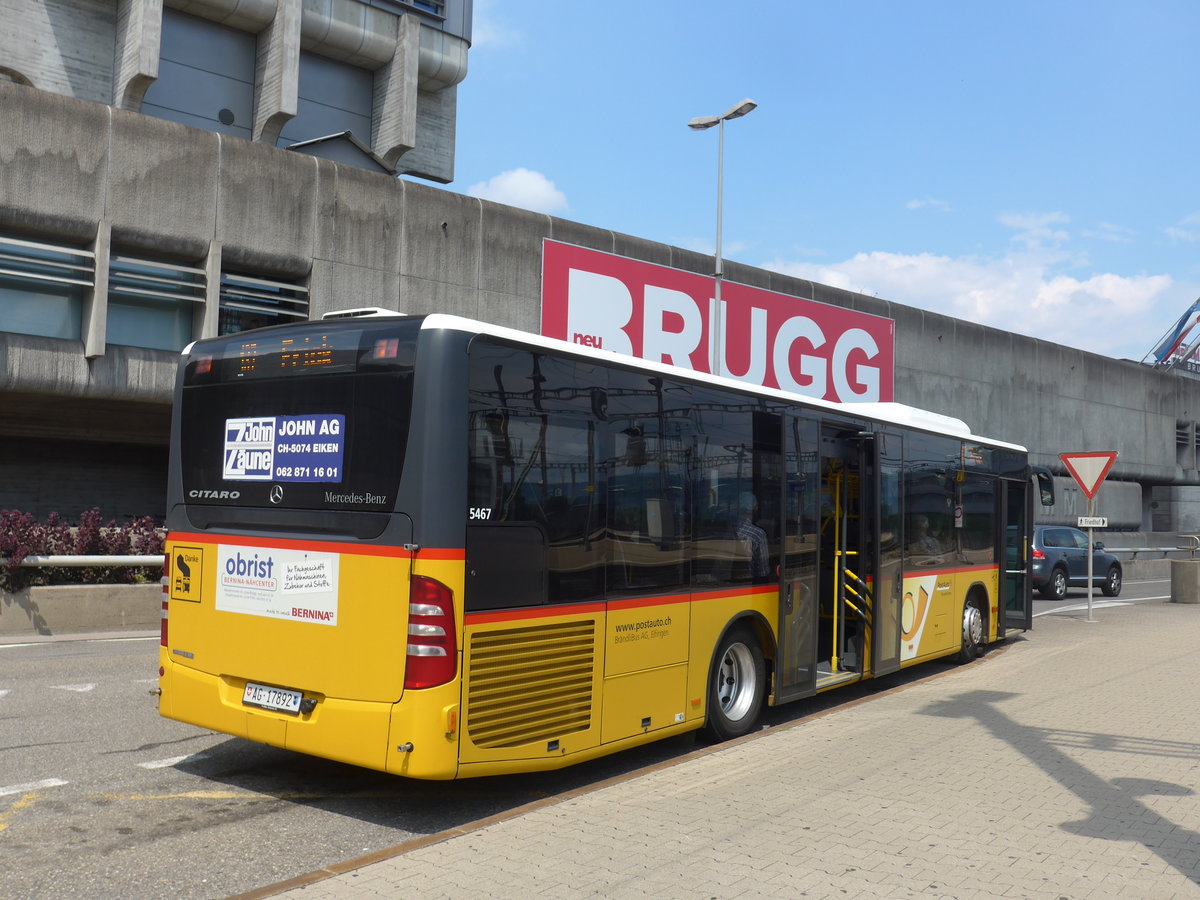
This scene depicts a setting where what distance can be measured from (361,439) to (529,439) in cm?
94

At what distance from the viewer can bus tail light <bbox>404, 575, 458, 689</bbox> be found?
5684mm

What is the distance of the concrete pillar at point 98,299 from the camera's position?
18.6 metres

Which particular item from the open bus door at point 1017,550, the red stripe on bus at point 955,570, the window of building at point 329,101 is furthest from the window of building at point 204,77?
the red stripe on bus at point 955,570

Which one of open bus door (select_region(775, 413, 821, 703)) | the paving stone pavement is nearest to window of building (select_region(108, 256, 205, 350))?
open bus door (select_region(775, 413, 821, 703))

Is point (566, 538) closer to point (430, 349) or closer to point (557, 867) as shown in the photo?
point (430, 349)

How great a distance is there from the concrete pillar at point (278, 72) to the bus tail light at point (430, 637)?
2842cm

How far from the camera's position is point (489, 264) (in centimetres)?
2425

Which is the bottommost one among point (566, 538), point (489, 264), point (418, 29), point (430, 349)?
point (566, 538)

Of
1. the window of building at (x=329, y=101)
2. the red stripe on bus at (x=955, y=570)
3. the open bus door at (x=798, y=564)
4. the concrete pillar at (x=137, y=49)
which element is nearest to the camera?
the open bus door at (x=798, y=564)

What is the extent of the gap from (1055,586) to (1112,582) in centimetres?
276

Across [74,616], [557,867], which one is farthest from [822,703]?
[74,616]

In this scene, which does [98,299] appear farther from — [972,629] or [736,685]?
[972,629]

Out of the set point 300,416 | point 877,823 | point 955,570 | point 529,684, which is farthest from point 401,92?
point 877,823

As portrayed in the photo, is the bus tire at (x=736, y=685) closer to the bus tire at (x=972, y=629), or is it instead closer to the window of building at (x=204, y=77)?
the bus tire at (x=972, y=629)
